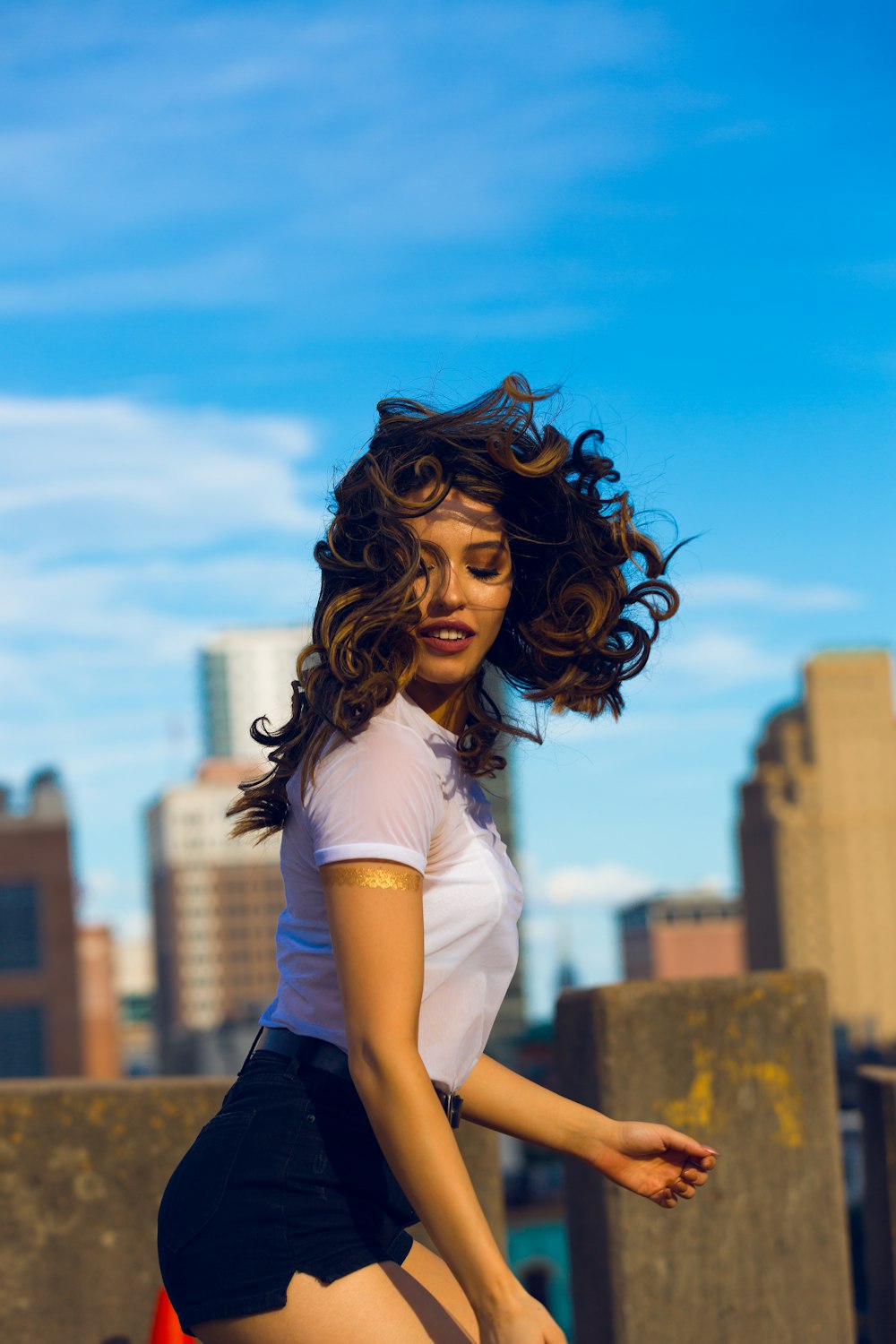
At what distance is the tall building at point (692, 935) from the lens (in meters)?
164

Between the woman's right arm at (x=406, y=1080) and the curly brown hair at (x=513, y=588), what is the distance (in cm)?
25

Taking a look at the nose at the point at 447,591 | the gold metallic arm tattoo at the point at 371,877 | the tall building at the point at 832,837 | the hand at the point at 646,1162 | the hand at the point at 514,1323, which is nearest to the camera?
the hand at the point at 514,1323

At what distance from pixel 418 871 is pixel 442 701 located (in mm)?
449

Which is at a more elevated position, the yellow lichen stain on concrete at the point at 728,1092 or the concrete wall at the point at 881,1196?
the yellow lichen stain on concrete at the point at 728,1092

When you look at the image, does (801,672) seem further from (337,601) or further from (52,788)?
(337,601)

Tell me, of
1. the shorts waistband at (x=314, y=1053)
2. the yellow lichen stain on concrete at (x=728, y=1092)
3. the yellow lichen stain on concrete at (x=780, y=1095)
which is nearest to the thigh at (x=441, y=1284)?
the shorts waistband at (x=314, y=1053)

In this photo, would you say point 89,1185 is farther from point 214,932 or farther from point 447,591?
point 214,932

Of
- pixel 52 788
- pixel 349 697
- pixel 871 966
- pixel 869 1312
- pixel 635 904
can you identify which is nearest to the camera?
pixel 349 697

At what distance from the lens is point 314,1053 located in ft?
7.79

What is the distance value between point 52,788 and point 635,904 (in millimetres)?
115306

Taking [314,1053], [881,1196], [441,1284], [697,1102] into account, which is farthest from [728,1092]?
[314,1053]

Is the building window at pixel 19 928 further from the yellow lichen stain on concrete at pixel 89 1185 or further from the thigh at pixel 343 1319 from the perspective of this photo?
the thigh at pixel 343 1319

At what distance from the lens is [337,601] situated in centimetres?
244

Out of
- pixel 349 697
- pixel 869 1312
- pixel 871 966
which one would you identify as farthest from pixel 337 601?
pixel 871 966
